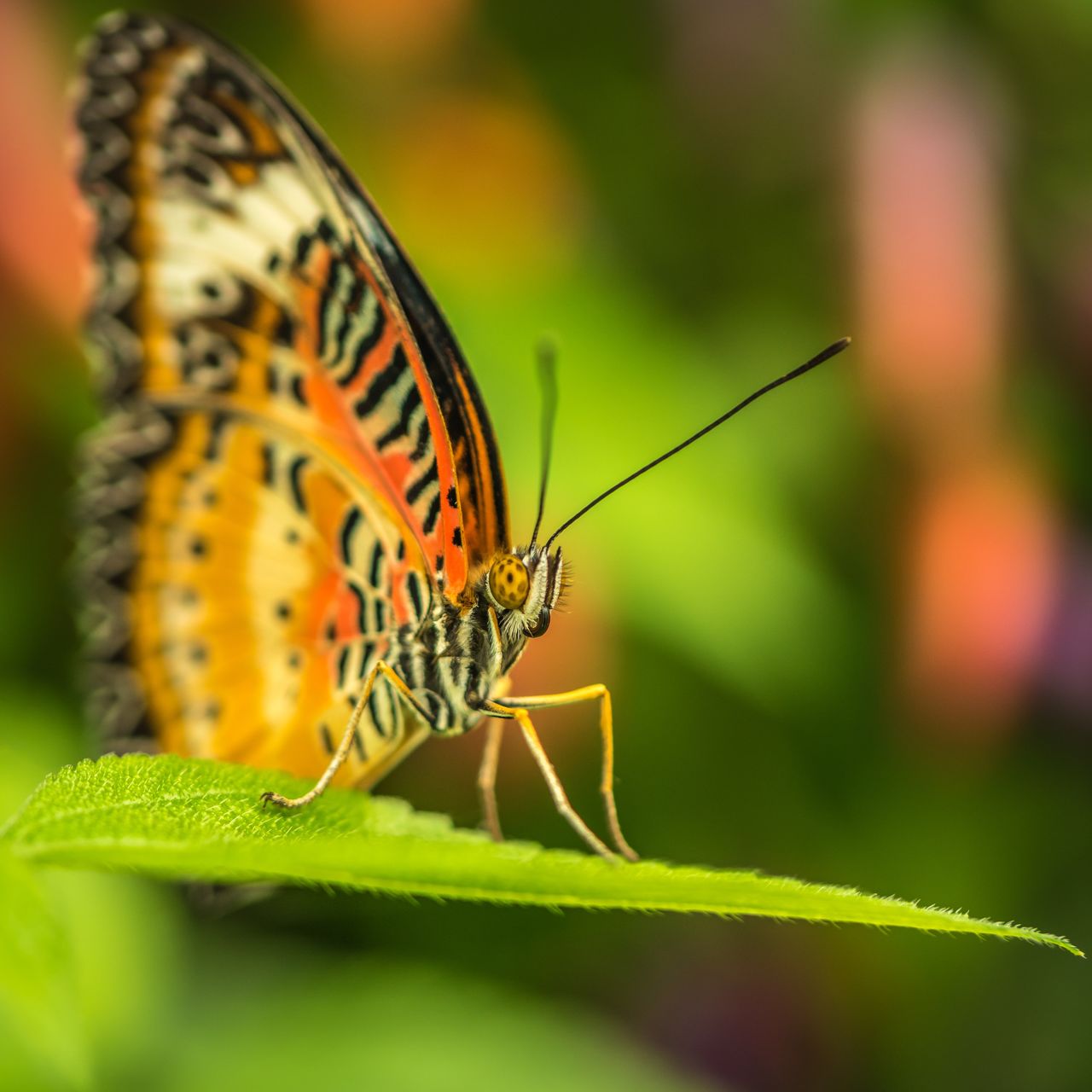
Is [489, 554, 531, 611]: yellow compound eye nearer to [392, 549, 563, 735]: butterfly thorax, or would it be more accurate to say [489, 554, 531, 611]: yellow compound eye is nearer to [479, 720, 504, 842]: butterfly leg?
[392, 549, 563, 735]: butterfly thorax

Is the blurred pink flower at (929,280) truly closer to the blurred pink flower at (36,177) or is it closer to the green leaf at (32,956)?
the blurred pink flower at (36,177)

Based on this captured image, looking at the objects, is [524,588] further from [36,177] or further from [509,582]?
[36,177]

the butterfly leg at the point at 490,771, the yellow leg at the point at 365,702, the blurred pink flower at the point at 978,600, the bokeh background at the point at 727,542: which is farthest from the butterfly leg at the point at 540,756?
the blurred pink flower at the point at 978,600

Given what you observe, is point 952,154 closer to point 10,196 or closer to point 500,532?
point 500,532

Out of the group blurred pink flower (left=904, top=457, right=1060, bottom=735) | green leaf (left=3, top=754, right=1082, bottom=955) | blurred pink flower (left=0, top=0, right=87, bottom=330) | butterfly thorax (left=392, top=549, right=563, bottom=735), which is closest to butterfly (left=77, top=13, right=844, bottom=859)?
butterfly thorax (left=392, top=549, right=563, bottom=735)

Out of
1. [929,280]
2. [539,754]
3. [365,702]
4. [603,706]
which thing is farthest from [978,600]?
[365,702]

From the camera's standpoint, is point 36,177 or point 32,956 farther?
point 36,177
